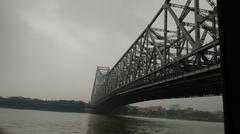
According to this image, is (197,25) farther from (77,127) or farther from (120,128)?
(77,127)

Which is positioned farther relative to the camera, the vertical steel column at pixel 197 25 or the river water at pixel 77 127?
the river water at pixel 77 127

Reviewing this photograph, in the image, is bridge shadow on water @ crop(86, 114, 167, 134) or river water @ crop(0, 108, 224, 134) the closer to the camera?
river water @ crop(0, 108, 224, 134)

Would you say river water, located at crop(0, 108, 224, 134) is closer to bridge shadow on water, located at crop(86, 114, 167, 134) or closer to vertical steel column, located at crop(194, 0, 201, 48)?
bridge shadow on water, located at crop(86, 114, 167, 134)

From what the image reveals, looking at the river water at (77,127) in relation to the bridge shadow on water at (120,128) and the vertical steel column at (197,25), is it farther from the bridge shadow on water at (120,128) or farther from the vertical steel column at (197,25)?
the vertical steel column at (197,25)

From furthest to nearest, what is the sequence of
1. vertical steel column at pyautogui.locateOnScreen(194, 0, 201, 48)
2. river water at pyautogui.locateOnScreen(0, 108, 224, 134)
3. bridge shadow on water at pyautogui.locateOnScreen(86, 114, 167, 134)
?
bridge shadow on water at pyautogui.locateOnScreen(86, 114, 167, 134)
river water at pyautogui.locateOnScreen(0, 108, 224, 134)
vertical steel column at pyautogui.locateOnScreen(194, 0, 201, 48)

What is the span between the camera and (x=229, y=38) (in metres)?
2.86

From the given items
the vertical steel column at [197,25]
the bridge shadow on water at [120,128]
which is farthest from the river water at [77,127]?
the vertical steel column at [197,25]

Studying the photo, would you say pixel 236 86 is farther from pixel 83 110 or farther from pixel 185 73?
pixel 83 110

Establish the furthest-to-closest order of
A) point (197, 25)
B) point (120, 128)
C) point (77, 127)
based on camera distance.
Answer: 1. point (120, 128)
2. point (77, 127)
3. point (197, 25)

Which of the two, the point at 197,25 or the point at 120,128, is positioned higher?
the point at 197,25

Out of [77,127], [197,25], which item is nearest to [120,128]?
[77,127]

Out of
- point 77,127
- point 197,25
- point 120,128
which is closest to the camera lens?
point 197,25

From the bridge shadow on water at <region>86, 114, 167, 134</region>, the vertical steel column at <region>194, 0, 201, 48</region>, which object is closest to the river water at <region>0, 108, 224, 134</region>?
the bridge shadow on water at <region>86, 114, 167, 134</region>

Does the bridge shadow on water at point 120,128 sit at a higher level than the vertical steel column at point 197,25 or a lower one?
lower
